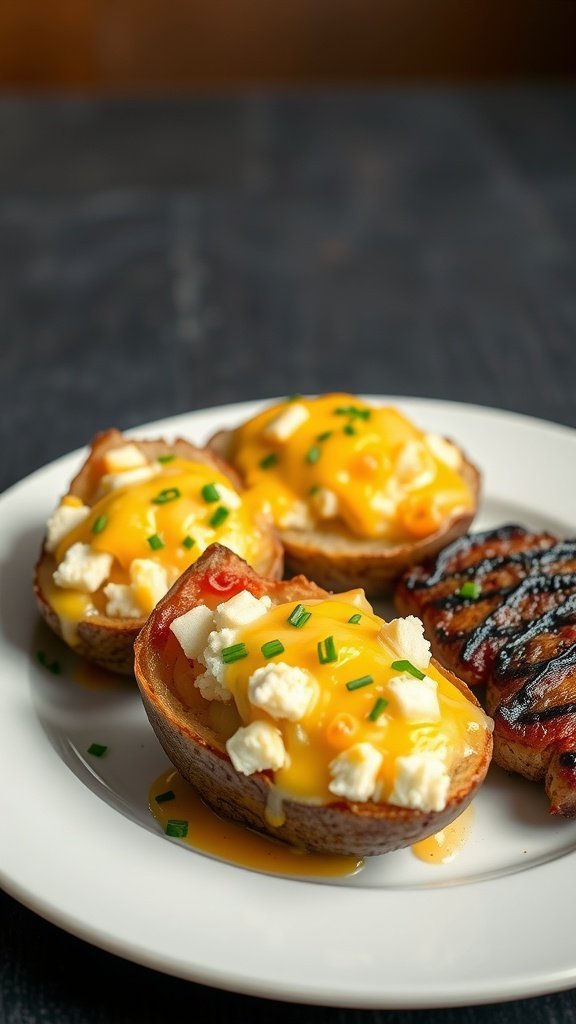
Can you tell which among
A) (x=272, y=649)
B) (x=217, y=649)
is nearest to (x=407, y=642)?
(x=272, y=649)

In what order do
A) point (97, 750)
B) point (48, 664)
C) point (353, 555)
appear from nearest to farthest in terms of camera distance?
point (97, 750), point (48, 664), point (353, 555)

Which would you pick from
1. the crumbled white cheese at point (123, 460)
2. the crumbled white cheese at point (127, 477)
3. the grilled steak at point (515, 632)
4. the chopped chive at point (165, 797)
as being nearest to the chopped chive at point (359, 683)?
the grilled steak at point (515, 632)

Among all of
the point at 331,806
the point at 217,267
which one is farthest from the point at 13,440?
the point at 331,806

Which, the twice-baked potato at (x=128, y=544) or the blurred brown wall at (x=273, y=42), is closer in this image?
the twice-baked potato at (x=128, y=544)

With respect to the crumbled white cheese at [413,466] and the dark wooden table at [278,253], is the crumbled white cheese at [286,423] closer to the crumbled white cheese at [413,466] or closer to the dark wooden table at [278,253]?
the crumbled white cheese at [413,466]

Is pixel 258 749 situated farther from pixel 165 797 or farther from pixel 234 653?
pixel 165 797

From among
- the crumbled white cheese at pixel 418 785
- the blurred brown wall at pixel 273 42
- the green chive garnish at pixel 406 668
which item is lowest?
the crumbled white cheese at pixel 418 785
